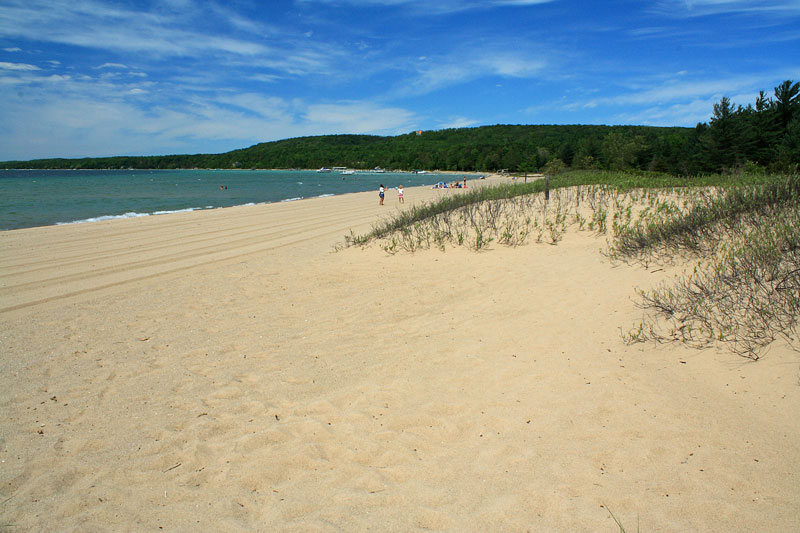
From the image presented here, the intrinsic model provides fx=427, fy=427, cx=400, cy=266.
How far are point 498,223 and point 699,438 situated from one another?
27.2ft

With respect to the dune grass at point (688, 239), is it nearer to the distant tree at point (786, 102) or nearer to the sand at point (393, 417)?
the sand at point (393, 417)

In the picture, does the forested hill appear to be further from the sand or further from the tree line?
the sand

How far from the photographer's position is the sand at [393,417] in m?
2.55

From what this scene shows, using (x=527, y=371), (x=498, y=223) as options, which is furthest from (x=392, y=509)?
(x=498, y=223)

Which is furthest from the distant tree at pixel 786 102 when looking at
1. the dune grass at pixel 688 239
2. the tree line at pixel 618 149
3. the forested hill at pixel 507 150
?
the dune grass at pixel 688 239

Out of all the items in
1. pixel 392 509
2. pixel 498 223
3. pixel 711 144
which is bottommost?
pixel 392 509

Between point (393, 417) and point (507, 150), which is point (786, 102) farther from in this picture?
point (507, 150)

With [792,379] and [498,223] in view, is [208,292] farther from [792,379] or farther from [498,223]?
[792,379]

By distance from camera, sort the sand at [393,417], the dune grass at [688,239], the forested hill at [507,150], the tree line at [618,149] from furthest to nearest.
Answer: the forested hill at [507,150] < the tree line at [618,149] < the dune grass at [688,239] < the sand at [393,417]

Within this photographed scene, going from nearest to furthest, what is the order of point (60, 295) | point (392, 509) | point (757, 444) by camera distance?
1. point (392, 509)
2. point (757, 444)
3. point (60, 295)

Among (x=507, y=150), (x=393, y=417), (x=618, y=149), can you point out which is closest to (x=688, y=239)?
(x=393, y=417)

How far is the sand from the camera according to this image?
2555mm

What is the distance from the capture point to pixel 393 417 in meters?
3.57

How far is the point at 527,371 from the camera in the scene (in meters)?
4.21
